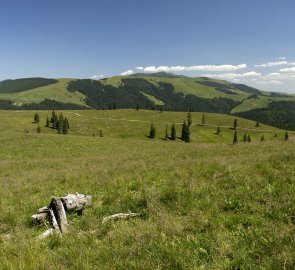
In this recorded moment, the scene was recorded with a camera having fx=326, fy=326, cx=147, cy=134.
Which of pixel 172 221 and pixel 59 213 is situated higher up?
pixel 172 221

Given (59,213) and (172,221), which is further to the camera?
(59,213)

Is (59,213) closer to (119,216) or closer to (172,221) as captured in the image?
(119,216)

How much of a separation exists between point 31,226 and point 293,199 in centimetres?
724

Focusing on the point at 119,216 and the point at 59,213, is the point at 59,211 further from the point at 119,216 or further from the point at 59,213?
the point at 119,216

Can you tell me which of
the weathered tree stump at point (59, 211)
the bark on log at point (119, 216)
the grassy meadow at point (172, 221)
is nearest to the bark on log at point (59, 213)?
the weathered tree stump at point (59, 211)

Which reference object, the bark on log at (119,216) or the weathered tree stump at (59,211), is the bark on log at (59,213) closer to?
the weathered tree stump at (59,211)

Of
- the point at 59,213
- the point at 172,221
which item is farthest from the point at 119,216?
the point at 172,221

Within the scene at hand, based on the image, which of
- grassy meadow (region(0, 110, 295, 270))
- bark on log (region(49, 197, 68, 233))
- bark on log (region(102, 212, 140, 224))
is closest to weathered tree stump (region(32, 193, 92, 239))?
bark on log (region(49, 197, 68, 233))

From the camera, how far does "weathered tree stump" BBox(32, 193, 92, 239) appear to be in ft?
28.2

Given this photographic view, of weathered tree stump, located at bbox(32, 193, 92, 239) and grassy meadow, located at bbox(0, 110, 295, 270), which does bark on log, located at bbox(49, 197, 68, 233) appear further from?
grassy meadow, located at bbox(0, 110, 295, 270)

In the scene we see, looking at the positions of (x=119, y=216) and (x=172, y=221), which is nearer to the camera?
(x=172, y=221)

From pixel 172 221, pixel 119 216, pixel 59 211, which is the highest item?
pixel 172 221

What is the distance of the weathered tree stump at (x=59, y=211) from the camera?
8.60 metres

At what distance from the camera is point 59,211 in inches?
358
